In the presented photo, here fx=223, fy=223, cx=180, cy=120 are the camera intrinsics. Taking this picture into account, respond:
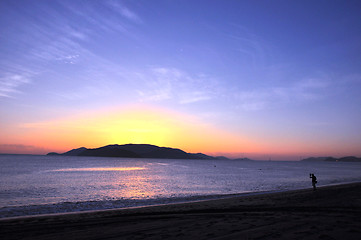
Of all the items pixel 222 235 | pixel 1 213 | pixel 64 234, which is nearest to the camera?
pixel 222 235

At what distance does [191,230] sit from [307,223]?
17.2 ft

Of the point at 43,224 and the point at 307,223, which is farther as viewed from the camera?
the point at 43,224

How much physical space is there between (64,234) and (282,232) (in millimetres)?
8830

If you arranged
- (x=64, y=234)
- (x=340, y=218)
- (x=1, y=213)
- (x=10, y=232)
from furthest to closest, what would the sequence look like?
(x=1, y=213) < (x=340, y=218) < (x=10, y=232) < (x=64, y=234)

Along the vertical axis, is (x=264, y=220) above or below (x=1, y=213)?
above

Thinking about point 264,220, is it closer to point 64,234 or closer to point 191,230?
point 191,230

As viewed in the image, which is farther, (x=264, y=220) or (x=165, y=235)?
(x=264, y=220)

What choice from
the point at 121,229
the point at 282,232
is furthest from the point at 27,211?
the point at 282,232

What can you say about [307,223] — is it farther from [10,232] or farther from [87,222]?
[10,232]

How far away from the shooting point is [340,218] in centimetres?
1083

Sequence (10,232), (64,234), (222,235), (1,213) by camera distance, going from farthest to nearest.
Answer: (1,213)
(10,232)
(64,234)
(222,235)

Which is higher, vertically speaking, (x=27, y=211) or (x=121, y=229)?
(x=121, y=229)

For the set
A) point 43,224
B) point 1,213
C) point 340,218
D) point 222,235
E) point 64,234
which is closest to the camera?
point 222,235

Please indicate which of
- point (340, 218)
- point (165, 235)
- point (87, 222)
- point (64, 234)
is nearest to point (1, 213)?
point (87, 222)
